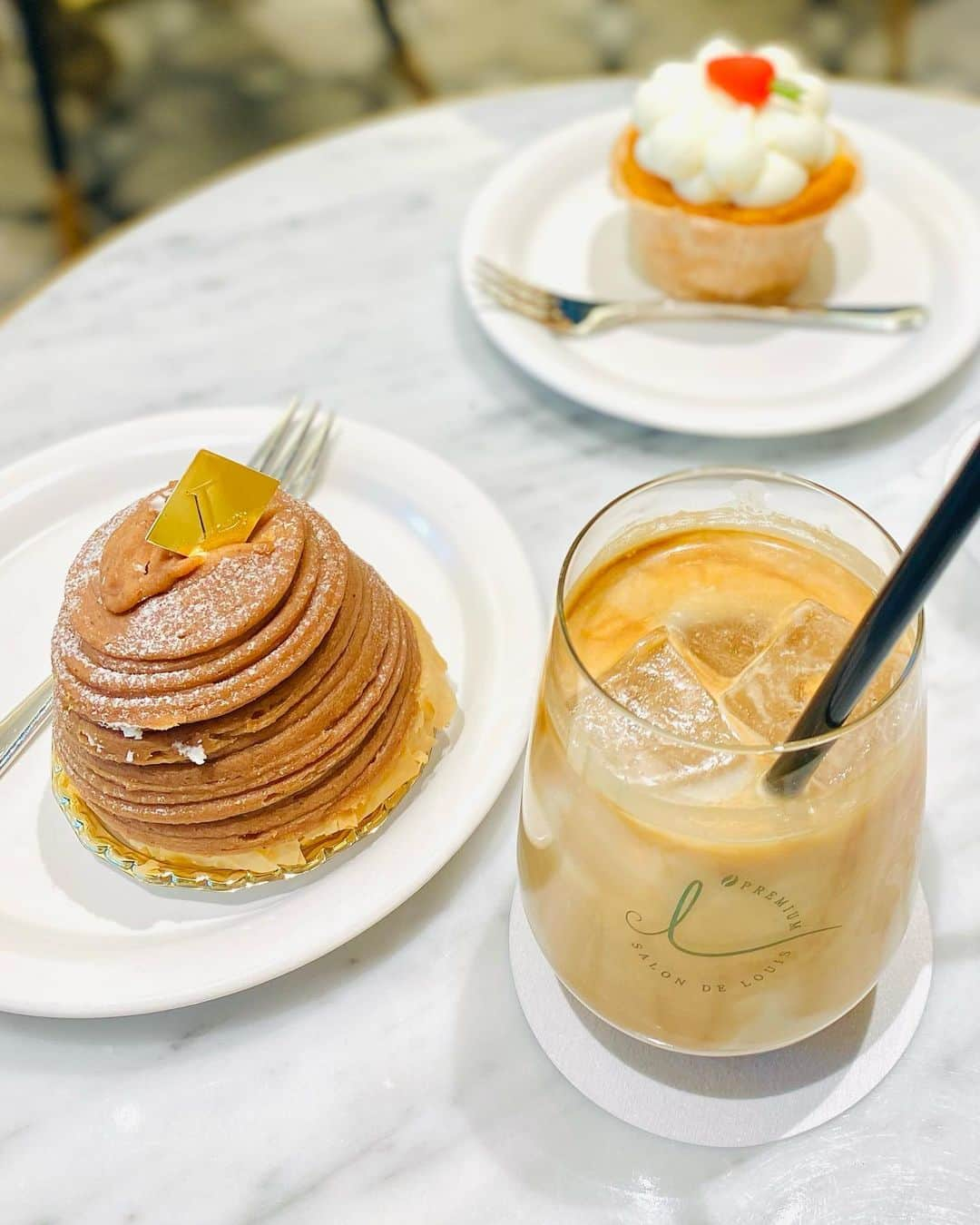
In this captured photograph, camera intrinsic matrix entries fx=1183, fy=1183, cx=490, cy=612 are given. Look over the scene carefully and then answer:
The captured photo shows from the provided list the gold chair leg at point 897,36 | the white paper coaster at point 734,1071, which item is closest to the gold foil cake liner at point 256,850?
the white paper coaster at point 734,1071

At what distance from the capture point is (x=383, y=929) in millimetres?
837

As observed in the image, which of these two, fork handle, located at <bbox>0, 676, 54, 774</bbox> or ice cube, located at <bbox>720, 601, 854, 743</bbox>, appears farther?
fork handle, located at <bbox>0, 676, 54, 774</bbox>

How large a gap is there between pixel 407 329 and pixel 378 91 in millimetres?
2163

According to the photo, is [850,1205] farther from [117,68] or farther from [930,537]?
[117,68]

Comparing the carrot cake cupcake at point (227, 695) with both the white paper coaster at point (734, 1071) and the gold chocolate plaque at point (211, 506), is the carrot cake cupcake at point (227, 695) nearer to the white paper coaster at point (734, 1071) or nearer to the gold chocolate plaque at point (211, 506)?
the gold chocolate plaque at point (211, 506)

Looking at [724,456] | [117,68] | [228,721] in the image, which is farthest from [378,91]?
[228,721]

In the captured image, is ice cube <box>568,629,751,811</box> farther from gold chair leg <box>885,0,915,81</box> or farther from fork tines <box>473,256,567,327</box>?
gold chair leg <box>885,0,915,81</box>

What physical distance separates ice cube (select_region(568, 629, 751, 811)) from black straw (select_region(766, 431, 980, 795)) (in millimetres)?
28

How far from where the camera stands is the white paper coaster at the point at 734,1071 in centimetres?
71

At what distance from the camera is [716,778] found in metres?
0.52

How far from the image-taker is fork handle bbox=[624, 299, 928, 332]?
1274 mm

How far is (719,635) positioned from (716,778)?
0.13m

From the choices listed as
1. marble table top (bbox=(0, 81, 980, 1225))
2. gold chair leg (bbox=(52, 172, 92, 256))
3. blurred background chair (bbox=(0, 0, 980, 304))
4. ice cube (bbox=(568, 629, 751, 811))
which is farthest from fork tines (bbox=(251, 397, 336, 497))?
blurred background chair (bbox=(0, 0, 980, 304))

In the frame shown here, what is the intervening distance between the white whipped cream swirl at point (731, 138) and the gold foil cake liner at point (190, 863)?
0.79 metres
